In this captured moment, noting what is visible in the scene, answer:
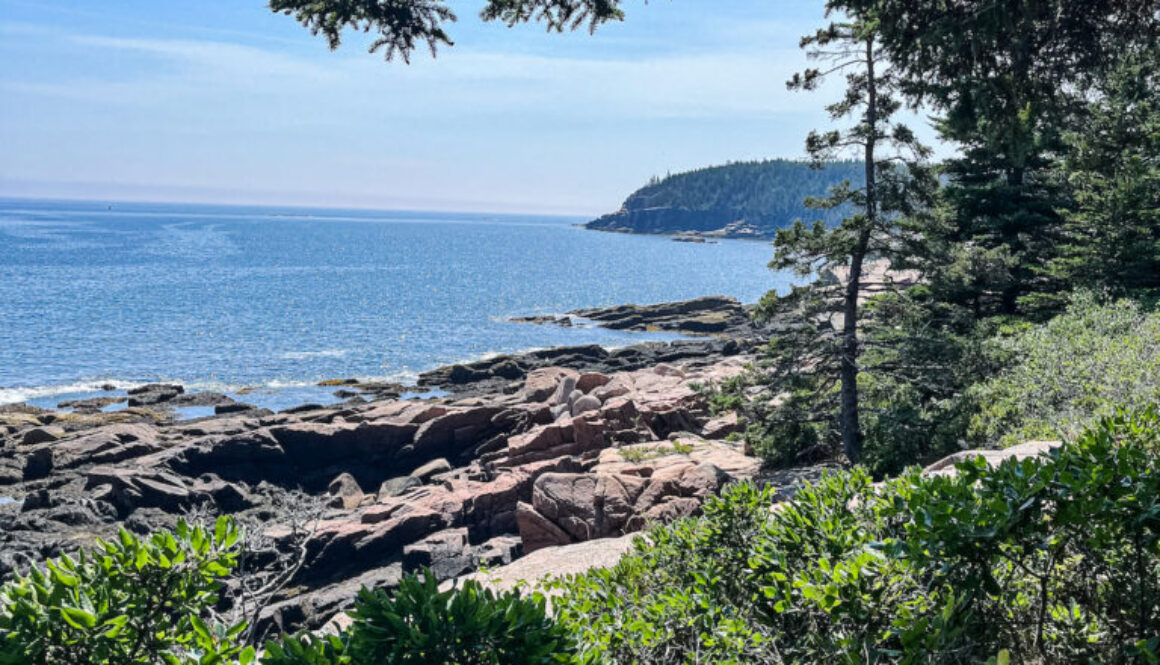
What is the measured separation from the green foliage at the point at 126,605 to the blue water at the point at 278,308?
3639 centimetres

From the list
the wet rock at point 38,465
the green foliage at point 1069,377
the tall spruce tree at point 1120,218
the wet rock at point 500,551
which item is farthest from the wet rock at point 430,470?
the tall spruce tree at point 1120,218

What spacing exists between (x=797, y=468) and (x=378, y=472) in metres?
16.9

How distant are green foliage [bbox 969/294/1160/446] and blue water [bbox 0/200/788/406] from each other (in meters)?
32.9

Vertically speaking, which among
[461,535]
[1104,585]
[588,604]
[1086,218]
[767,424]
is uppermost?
[1086,218]

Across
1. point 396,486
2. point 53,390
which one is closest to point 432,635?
point 396,486

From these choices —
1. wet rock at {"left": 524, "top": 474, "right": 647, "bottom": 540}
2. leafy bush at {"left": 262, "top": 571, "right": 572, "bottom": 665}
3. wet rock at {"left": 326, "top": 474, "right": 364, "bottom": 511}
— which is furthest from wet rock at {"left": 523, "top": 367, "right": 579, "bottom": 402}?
leafy bush at {"left": 262, "top": 571, "right": 572, "bottom": 665}

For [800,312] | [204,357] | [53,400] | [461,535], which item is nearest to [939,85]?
[800,312]

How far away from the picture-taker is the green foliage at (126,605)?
3.67 metres

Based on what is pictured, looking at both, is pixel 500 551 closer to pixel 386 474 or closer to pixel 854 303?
pixel 854 303

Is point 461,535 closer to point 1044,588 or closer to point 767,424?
point 767,424

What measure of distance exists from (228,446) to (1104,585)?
28794mm

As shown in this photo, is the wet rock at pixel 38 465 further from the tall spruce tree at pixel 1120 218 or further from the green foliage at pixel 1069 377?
the tall spruce tree at pixel 1120 218

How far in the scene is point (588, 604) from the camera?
5.36m

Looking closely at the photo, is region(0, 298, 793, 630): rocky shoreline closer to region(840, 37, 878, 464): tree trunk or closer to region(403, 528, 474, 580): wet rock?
region(403, 528, 474, 580): wet rock
